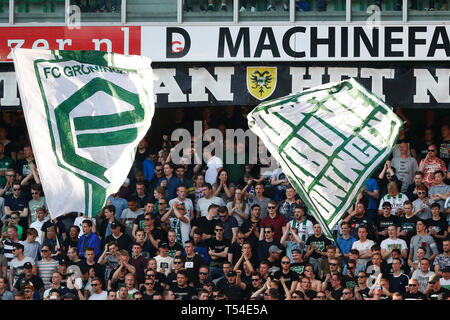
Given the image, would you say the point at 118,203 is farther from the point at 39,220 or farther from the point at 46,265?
the point at 46,265

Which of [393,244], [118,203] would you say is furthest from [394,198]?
[118,203]

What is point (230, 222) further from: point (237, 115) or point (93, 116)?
point (93, 116)

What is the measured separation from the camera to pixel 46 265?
21188mm

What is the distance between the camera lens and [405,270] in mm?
20203

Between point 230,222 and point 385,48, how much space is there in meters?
4.29

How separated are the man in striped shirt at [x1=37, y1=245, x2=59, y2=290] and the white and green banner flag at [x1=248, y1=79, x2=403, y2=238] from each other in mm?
4781

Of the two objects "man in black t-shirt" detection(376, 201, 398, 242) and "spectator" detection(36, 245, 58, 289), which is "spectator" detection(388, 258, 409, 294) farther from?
"spectator" detection(36, 245, 58, 289)

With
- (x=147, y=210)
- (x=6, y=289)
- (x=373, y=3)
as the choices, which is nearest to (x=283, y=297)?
(x=147, y=210)

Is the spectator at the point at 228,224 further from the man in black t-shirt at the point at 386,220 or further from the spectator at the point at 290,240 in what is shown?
the man in black t-shirt at the point at 386,220

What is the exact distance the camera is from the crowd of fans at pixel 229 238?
19922 millimetres

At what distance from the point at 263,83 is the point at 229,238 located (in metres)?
3.31

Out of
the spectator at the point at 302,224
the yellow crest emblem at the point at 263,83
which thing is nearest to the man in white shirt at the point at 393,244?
the spectator at the point at 302,224

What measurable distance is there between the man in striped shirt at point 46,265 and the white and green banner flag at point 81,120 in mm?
5078

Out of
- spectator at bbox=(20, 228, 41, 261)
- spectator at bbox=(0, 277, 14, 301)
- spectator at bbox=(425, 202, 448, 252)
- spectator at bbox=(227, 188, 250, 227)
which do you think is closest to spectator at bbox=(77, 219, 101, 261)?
spectator at bbox=(20, 228, 41, 261)
